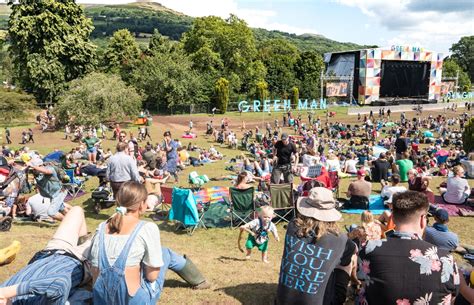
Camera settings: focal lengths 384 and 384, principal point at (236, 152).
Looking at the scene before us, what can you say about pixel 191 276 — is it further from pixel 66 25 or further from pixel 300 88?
pixel 300 88

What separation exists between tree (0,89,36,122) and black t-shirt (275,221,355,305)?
31132mm

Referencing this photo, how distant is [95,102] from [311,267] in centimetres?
2801

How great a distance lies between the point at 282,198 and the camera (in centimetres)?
829

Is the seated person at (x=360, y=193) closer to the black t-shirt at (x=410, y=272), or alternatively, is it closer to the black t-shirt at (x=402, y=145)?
the black t-shirt at (x=402, y=145)

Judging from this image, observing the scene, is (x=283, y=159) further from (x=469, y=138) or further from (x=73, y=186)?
(x=469, y=138)

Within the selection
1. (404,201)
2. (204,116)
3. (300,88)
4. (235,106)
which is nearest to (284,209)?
(404,201)

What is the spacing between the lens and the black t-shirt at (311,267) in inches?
116

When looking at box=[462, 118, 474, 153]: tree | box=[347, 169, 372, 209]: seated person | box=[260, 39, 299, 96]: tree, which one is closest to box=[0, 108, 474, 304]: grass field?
box=[347, 169, 372, 209]: seated person

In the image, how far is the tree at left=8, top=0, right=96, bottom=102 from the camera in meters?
32.1

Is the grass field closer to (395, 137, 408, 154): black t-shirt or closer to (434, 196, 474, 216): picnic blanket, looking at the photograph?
(434, 196, 474, 216): picnic blanket

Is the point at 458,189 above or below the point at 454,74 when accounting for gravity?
below

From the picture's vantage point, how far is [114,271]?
2.64 meters

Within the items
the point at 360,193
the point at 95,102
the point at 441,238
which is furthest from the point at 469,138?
the point at 95,102

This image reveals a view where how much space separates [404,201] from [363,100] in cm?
4988
